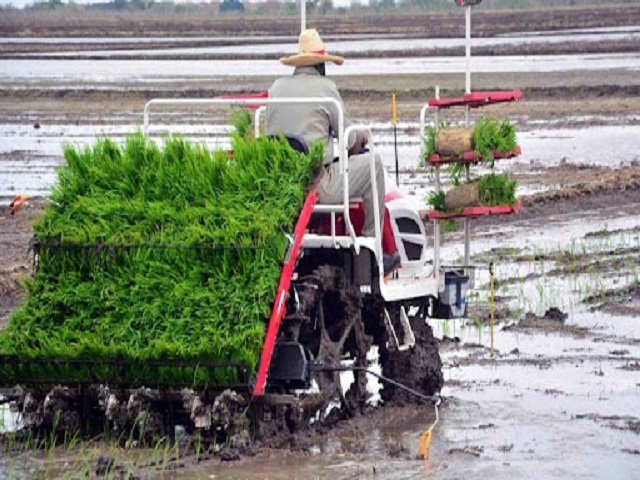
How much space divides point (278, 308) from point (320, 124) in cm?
151

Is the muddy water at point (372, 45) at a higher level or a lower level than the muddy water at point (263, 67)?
higher

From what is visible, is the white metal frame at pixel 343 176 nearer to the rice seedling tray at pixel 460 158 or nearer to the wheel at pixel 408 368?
the rice seedling tray at pixel 460 158

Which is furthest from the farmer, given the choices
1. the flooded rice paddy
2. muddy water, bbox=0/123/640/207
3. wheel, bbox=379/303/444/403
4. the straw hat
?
muddy water, bbox=0/123/640/207

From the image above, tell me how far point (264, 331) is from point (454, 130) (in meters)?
2.40

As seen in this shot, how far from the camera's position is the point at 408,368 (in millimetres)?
11836

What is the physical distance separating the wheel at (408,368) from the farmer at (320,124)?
3.35 ft

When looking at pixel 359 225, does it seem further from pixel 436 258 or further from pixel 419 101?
pixel 419 101

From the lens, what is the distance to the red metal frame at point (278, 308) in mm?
10102

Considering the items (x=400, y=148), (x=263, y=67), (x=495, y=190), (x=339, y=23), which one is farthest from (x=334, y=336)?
(x=339, y=23)

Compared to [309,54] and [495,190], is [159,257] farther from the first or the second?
[495,190]

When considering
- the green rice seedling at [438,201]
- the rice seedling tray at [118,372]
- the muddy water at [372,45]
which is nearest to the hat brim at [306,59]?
the green rice seedling at [438,201]

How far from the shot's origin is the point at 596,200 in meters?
22.7

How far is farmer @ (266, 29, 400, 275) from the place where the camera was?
11016 millimetres

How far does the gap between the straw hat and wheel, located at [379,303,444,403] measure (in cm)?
177
